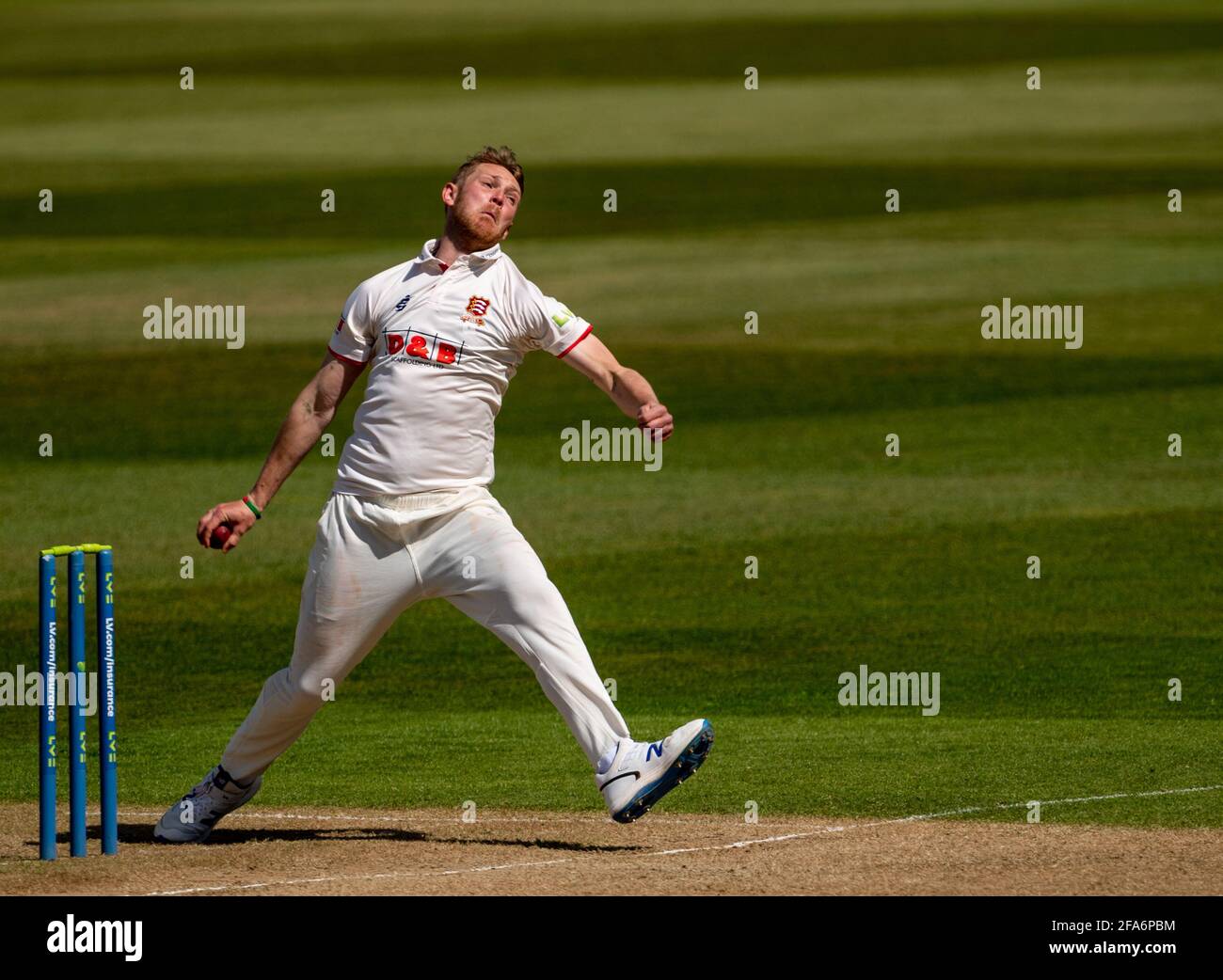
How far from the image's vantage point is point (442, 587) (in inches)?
334

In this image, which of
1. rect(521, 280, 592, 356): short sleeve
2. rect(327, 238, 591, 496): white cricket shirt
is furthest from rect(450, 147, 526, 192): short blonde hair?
rect(521, 280, 592, 356): short sleeve

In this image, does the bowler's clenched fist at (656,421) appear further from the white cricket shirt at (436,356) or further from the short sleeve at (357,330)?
the short sleeve at (357,330)

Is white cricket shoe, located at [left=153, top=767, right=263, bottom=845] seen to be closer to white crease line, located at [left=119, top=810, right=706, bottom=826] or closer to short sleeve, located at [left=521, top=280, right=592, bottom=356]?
white crease line, located at [left=119, top=810, right=706, bottom=826]

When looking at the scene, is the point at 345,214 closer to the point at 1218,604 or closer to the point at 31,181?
the point at 31,181

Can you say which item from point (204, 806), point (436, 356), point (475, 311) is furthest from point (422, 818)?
point (475, 311)

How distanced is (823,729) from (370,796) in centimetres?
270

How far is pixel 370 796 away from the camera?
9984 millimetres

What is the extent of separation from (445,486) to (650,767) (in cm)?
137

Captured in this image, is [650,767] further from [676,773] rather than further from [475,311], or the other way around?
[475,311]

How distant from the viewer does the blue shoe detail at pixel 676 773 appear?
8164 millimetres

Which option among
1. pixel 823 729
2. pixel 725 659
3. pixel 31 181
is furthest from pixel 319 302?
pixel 823 729

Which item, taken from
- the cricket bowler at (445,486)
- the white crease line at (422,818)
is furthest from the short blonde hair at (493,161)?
the white crease line at (422,818)

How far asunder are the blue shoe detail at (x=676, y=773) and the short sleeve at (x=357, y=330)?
206 centimetres

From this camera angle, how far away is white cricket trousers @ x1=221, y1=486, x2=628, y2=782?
835 cm
